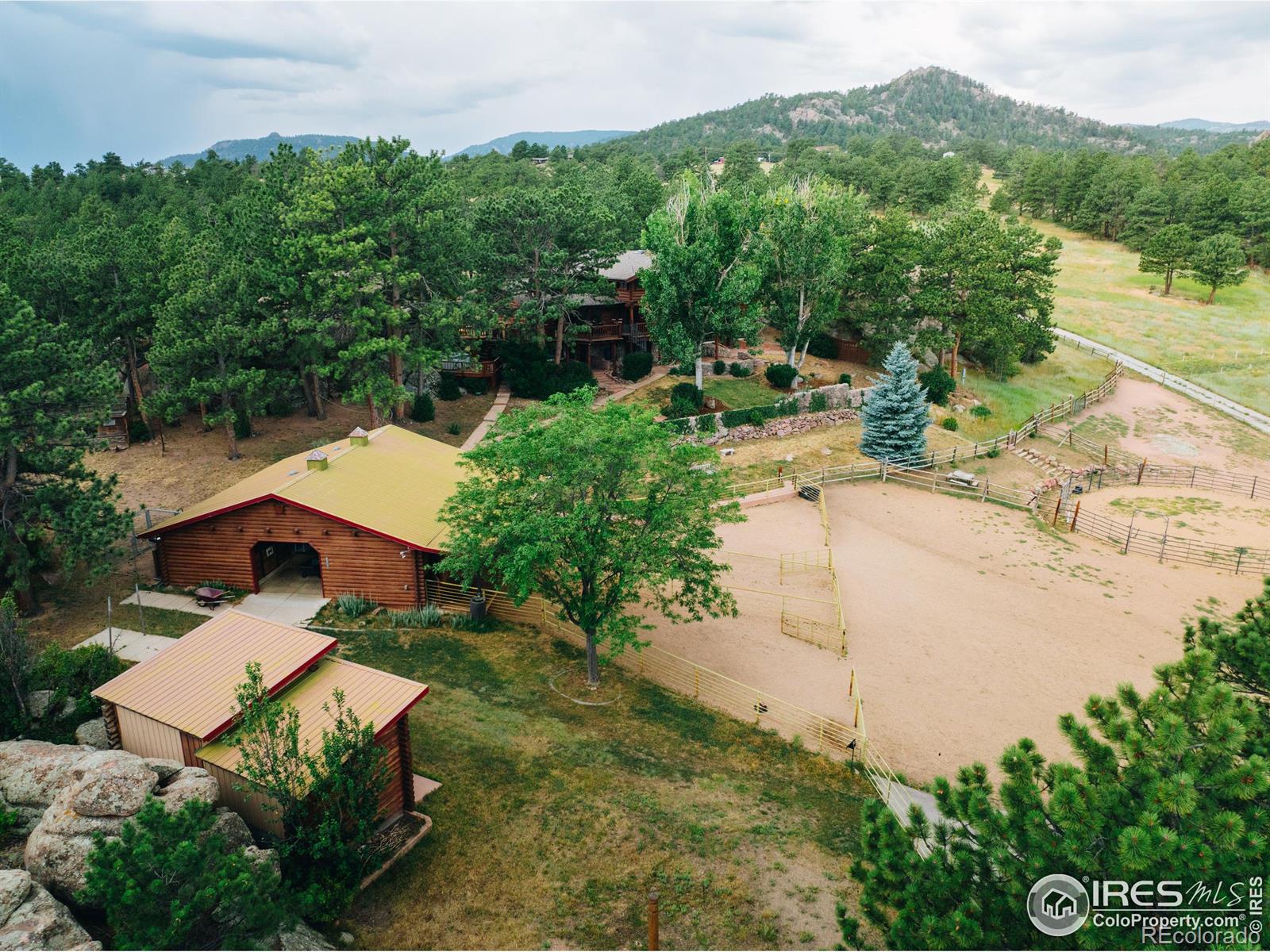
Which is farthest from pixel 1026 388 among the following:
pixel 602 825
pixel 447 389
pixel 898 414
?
pixel 602 825

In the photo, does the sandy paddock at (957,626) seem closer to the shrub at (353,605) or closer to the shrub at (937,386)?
the shrub at (353,605)

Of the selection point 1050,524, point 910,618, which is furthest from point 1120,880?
point 1050,524

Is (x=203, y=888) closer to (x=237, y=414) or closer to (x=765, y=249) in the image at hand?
(x=237, y=414)

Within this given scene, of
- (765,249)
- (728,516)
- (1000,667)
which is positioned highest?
(765,249)

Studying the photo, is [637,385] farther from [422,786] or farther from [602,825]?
[602,825]

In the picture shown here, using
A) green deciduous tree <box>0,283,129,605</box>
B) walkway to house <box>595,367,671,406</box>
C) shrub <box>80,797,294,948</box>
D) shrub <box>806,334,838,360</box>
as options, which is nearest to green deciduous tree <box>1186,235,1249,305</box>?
shrub <box>806,334,838,360</box>

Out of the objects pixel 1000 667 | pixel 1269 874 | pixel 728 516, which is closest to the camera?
pixel 1269 874
